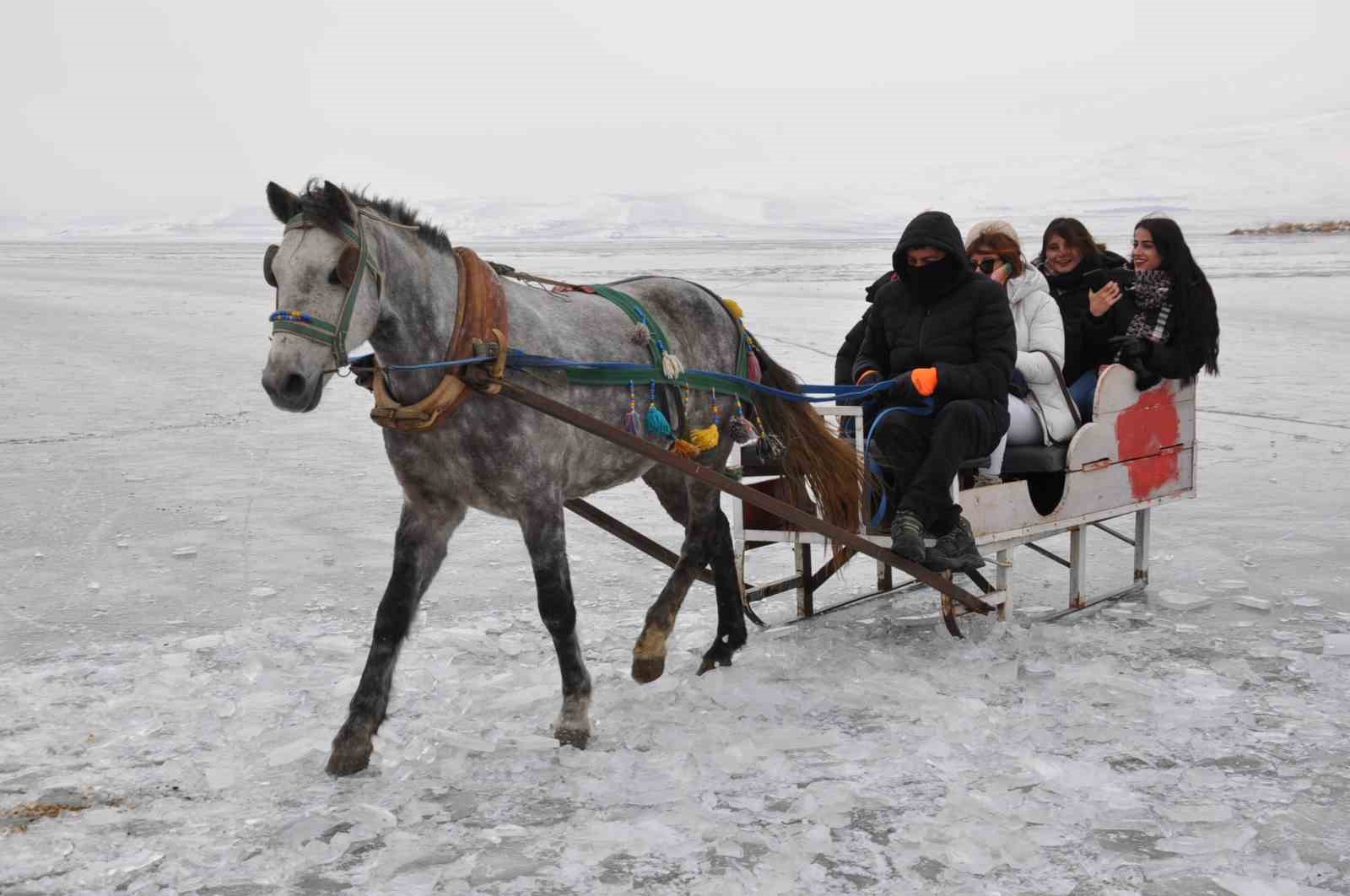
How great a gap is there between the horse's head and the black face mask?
232 cm

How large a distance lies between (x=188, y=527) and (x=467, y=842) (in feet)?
14.6

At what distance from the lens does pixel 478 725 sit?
14.9 ft

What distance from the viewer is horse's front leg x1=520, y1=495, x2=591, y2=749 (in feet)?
13.9

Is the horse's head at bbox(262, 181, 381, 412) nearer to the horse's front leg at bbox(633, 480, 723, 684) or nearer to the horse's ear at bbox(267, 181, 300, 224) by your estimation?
the horse's ear at bbox(267, 181, 300, 224)

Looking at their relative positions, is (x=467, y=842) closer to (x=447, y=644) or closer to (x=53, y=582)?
(x=447, y=644)

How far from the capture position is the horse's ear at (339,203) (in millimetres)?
3701

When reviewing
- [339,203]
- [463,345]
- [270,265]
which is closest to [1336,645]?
[463,345]

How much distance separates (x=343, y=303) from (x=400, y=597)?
110 cm

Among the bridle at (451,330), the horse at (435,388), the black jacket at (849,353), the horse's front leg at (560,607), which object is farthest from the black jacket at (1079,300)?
the bridle at (451,330)

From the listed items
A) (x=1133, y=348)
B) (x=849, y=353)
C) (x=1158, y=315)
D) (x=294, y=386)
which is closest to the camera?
(x=294, y=386)

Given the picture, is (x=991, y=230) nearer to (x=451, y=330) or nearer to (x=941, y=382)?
(x=941, y=382)

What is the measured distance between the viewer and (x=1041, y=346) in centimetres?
554

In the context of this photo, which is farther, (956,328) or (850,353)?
(850,353)

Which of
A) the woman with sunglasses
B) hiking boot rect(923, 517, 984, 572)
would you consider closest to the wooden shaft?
hiking boot rect(923, 517, 984, 572)
